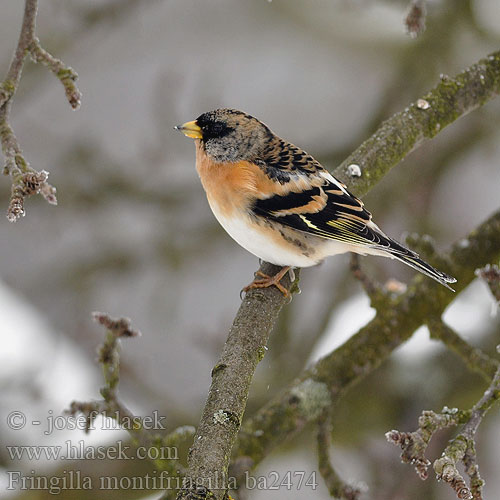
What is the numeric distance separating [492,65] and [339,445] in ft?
5.74

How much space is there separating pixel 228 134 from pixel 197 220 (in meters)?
1.39

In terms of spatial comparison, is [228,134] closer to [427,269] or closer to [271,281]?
[271,281]

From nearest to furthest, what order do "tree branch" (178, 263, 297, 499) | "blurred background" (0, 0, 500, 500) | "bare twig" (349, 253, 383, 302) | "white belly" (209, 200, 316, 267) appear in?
1. "tree branch" (178, 263, 297, 499)
2. "white belly" (209, 200, 316, 267)
3. "bare twig" (349, 253, 383, 302)
4. "blurred background" (0, 0, 500, 500)

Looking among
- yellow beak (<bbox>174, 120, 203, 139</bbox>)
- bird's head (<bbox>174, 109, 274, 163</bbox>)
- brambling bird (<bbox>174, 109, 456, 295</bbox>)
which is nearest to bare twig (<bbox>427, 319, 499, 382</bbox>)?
brambling bird (<bbox>174, 109, 456, 295</bbox>)

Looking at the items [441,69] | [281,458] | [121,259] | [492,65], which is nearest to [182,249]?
[121,259]

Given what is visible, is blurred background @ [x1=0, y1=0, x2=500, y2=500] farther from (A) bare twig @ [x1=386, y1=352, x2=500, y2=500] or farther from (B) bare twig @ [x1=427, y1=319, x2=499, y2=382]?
(A) bare twig @ [x1=386, y1=352, x2=500, y2=500]

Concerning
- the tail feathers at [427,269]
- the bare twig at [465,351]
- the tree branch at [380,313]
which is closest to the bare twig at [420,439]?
the tree branch at [380,313]

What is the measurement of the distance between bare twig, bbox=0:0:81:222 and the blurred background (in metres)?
1.54

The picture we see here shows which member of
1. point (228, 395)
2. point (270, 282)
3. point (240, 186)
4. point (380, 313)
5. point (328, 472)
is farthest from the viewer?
point (380, 313)

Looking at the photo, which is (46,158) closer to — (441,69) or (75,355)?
(75,355)

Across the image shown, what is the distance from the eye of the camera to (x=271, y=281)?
1.96 metres

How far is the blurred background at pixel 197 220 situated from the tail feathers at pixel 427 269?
0.68 m

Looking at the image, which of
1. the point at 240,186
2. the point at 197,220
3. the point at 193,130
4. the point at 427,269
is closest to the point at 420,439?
the point at 427,269

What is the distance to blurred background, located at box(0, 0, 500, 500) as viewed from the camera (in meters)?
3.01
